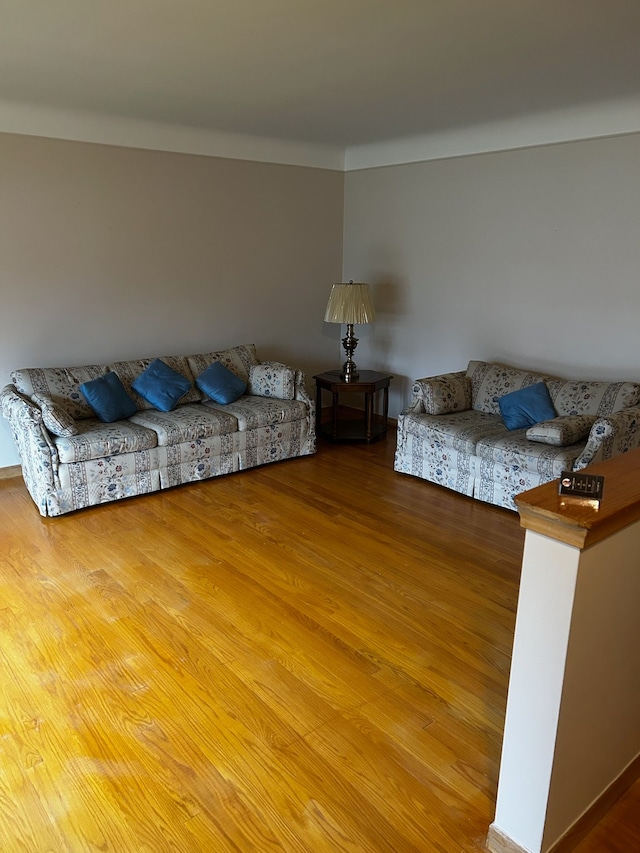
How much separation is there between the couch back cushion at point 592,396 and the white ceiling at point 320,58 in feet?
5.87

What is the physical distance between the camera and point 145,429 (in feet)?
14.6

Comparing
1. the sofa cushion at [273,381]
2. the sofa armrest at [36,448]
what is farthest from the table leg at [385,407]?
the sofa armrest at [36,448]

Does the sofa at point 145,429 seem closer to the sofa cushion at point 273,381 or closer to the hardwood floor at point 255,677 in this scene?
the sofa cushion at point 273,381

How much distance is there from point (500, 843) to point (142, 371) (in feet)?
13.2

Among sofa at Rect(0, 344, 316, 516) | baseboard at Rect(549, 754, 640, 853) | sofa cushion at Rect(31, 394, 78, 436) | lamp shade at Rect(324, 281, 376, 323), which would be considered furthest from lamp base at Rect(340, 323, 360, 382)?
baseboard at Rect(549, 754, 640, 853)

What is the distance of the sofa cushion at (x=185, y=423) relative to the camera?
176 inches

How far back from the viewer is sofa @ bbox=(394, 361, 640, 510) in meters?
3.92

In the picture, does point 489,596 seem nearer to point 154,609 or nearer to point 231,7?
point 154,609

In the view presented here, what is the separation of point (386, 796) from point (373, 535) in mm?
1907

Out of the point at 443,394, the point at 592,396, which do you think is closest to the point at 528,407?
the point at 592,396

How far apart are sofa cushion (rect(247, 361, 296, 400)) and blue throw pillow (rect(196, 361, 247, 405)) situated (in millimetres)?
166

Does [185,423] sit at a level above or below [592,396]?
below

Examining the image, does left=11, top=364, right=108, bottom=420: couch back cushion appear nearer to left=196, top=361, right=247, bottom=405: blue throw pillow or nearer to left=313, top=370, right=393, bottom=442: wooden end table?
left=196, top=361, right=247, bottom=405: blue throw pillow

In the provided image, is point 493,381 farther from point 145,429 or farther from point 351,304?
point 145,429
